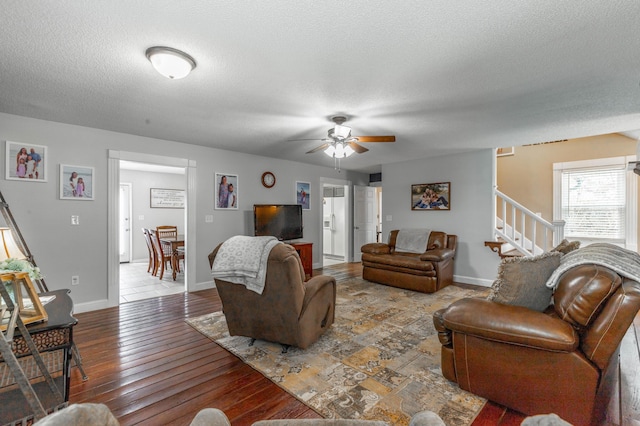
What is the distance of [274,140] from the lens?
4.32 metres

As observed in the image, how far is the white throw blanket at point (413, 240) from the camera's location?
512 centimetres

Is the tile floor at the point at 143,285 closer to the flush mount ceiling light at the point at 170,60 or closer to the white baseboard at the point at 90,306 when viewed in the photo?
the white baseboard at the point at 90,306

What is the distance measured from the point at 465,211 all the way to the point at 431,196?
0.68 m

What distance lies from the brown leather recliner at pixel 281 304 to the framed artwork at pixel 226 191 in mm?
2516

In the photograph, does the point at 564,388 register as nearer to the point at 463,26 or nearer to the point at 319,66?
the point at 463,26

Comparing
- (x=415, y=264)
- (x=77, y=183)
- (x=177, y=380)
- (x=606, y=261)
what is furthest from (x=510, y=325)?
(x=77, y=183)

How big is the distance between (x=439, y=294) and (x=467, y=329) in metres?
2.75

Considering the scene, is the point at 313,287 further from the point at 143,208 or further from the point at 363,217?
→ the point at 143,208

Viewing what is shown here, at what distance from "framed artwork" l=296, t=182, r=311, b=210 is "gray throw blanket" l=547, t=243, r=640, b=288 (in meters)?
4.79

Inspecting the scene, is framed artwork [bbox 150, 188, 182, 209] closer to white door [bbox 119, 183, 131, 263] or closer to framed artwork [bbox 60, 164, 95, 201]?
white door [bbox 119, 183, 131, 263]

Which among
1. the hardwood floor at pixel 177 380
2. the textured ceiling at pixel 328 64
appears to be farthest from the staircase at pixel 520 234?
the hardwood floor at pixel 177 380

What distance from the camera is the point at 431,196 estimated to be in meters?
5.64

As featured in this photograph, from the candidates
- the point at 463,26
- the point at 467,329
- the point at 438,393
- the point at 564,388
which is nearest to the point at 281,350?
the point at 438,393

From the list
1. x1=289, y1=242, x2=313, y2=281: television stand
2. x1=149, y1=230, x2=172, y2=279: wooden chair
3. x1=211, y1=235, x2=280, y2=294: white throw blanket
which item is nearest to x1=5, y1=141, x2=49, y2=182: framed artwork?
x1=149, y1=230, x2=172, y2=279: wooden chair
